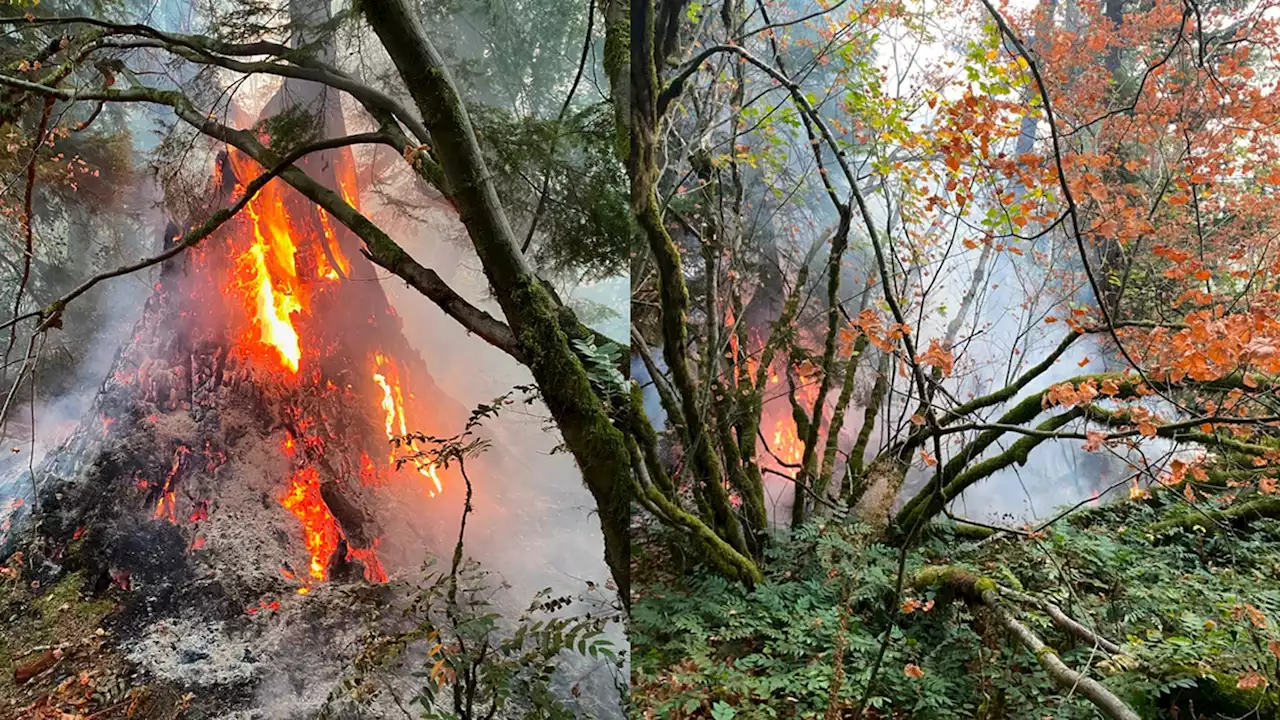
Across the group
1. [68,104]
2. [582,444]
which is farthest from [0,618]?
[582,444]

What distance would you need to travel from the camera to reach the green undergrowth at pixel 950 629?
6.06ft

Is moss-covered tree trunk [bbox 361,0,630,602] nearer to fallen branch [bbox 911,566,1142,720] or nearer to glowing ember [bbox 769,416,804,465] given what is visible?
glowing ember [bbox 769,416,804,465]

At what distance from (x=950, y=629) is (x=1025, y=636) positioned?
22cm

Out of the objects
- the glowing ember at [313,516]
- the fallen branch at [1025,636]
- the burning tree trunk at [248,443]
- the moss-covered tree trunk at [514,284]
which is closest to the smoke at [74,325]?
the burning tree trunk at [248,443]

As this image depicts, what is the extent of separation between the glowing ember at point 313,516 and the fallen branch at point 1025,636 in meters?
1.79

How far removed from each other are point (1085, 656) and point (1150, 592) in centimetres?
47

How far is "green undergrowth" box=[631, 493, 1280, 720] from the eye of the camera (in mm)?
1847

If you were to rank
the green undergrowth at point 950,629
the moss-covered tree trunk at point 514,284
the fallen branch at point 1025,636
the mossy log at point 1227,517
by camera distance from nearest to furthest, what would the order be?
the moss-covered tree trunk at point 514,284 < the fallen branch at point 1025,636 < the green undergrowth at point 950,629 < the mossy log at point 1227,517

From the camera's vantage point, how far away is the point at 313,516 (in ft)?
5.11

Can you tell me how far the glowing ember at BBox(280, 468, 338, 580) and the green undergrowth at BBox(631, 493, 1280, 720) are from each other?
821 millimetres

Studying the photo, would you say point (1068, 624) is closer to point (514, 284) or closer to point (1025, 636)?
point (1025, 636)

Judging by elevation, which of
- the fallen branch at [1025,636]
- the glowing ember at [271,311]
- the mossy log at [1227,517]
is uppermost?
the mossy log at [1227,517]

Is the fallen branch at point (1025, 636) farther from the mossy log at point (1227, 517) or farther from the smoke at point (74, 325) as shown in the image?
the smoke at point (74, 325)

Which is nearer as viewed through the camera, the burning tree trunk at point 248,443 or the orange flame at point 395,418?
the burning tree trunk at point 248,443
